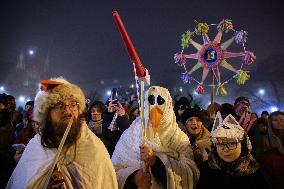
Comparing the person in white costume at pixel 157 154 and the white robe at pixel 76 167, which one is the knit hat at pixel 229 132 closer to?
the person in white costume at pixel 157 154

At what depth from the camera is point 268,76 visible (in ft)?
105

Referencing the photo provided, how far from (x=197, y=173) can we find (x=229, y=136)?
64 cm

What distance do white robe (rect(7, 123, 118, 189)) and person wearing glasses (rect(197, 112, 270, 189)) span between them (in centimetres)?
114

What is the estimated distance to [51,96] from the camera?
10.2 ft

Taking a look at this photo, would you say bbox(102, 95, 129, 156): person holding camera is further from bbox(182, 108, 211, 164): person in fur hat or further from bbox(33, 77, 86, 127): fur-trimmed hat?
bbox(33, 77, 86, 127): fur-trimmed hat

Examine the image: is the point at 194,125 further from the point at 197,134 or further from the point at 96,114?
the point at 96,114

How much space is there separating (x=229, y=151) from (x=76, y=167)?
1.66 m

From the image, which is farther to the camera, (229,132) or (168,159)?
(168,159)

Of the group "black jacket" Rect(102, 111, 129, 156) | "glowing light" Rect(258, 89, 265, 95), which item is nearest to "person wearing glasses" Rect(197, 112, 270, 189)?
"black jacket" Rect(102, 111, 129, 156)

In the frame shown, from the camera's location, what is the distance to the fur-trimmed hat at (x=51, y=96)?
3.12 m

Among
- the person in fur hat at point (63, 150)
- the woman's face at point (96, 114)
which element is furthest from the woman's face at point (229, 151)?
the woman's face at point (96, 114)

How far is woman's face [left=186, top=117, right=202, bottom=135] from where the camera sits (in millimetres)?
4719

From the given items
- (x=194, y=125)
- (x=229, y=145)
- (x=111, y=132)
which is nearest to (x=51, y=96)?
(x=229, y=145)

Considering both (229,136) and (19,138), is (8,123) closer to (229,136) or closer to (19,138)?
(19,138)
